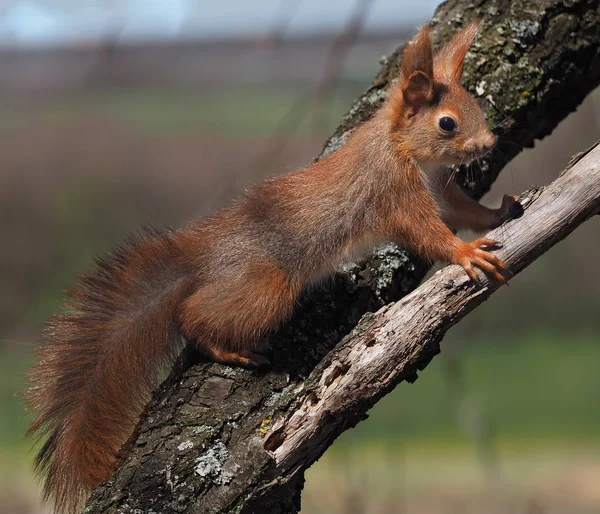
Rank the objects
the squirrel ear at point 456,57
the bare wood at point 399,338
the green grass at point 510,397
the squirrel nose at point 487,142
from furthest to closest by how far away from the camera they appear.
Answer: the green grass at point 510,397 → the squirrel ear at point 456,57 → the squirrel nose at point 487,142 → the bare wood at point 399,338

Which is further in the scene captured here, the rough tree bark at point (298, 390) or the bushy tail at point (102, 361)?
the bushy tail at point (102, 361)

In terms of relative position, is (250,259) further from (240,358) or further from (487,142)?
(487,142)

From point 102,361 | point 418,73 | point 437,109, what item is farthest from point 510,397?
point 102,361

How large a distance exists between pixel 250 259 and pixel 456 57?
110 centimetres

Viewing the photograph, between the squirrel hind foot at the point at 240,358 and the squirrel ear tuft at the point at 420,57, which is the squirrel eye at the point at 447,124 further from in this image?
the squirrel hind foot at the point at 240,358

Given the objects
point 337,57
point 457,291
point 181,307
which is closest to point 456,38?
point 337,57

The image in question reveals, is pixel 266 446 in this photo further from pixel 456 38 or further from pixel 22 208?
pixel 22 208

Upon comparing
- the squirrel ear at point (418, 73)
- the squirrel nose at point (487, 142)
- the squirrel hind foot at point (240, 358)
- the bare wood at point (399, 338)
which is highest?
the squirrel ear at point (418, 73)

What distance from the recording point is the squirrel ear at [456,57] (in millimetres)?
3012

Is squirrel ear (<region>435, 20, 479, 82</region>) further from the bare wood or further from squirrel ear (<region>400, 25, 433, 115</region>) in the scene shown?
the bare wood

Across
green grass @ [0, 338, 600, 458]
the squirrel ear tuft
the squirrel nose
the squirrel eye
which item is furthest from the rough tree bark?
green grass @ [0, 338, 600, 458]

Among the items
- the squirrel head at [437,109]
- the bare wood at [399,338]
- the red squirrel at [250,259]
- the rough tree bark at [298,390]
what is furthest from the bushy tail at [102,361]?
the squirrel head at [437,109]

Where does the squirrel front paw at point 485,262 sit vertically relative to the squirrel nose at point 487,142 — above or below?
below

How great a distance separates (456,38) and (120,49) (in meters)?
5.45
